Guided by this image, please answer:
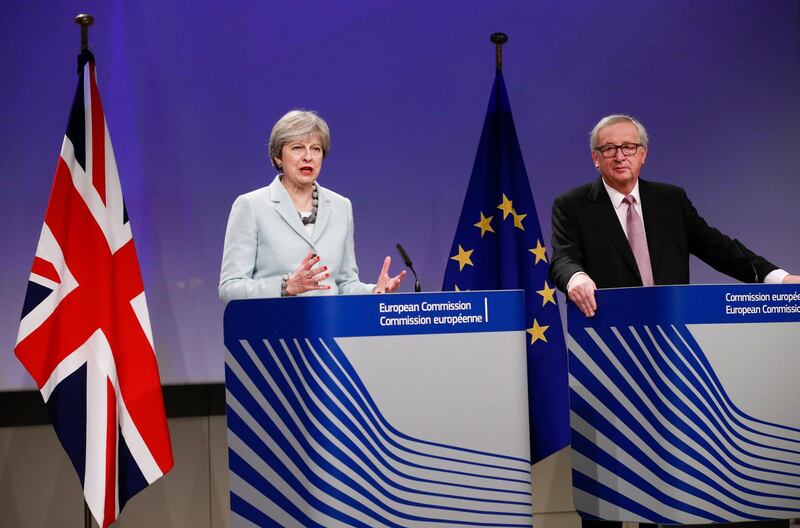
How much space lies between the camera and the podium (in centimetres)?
202

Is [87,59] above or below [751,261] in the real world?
above

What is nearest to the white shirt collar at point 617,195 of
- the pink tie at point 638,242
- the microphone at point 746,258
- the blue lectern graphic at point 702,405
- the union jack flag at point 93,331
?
the pink tie at point 638,242

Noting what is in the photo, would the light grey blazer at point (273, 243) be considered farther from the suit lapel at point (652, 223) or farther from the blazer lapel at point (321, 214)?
the suit lapel at point (652, 223)

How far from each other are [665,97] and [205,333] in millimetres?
2385

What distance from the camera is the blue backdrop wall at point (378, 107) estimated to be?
3791 millimetres

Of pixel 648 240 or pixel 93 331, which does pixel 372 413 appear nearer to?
pixel 648 240

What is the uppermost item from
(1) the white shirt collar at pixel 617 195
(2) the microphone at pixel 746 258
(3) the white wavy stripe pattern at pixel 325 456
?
(1) the white shirt collar at pixel 617 195

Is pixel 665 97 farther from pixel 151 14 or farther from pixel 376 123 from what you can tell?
pixel 151 14

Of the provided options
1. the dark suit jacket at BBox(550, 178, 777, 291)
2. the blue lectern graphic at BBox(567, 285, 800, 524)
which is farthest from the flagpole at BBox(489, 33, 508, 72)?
the blue lectern graphic at BBox(567, 285, 800, 524)

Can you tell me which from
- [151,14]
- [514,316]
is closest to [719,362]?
[514,316]

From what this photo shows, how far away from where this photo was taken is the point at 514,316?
2.10 meters

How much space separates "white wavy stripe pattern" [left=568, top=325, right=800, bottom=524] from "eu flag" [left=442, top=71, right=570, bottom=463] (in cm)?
109

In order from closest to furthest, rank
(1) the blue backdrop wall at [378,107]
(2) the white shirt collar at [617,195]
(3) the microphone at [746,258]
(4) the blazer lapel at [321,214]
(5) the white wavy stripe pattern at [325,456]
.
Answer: (5) the white wavy stripe pattern at [325,456] < (3) the microphone at [746,258] < (4) the blazer lapel at [321,214] < (2) the white shirt collar at [617,195] < (1) the blue backdrop wall at [378,107]

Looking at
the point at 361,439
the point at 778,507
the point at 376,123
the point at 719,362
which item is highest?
the point at 376,123
